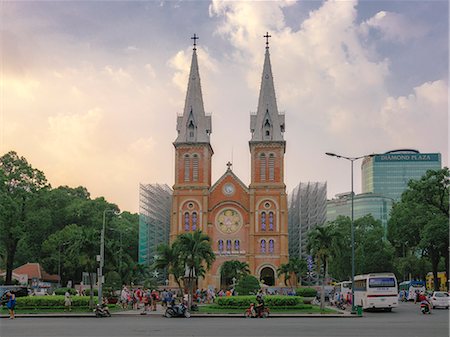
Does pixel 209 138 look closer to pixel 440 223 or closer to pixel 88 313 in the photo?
pixel 440 223

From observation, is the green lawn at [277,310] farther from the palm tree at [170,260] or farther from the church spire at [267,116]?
the church spire at [267,116]

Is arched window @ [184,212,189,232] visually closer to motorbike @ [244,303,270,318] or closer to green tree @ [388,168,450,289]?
green tree @ [388,168,450,289]

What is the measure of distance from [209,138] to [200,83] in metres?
8.60

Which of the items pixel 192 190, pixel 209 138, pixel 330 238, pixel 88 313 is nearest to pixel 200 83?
pixel 209 138

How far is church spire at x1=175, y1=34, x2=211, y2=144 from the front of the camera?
294 feet

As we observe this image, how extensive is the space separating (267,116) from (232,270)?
2303 centimetres

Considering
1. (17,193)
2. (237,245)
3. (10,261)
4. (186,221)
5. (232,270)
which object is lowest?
(232,270)

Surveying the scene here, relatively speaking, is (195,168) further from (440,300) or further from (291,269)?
(440,300)

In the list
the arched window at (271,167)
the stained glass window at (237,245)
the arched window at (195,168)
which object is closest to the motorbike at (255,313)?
→ the stained glass window at (237,245)

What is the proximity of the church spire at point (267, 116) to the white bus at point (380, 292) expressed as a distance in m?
47.5

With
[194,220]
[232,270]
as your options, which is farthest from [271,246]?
[194,220]

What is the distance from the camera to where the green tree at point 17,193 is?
69062 millimetres

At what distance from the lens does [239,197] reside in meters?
88.4

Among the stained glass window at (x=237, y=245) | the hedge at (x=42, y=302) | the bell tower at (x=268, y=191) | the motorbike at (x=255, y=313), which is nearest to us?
the motorbike at (x=255, y=313)
